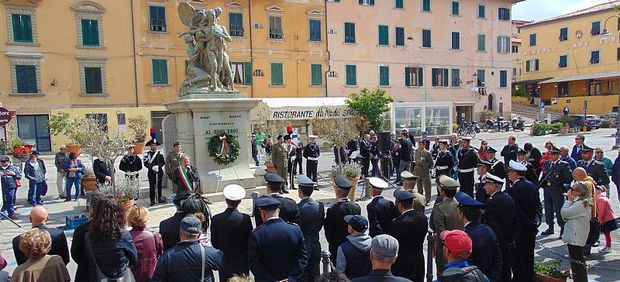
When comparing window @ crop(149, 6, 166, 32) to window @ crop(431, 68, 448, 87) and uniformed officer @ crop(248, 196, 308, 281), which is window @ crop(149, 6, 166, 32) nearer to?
window @ crop(431, 68, 448, 87)

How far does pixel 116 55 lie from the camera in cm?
3156

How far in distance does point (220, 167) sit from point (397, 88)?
29323 millimetres

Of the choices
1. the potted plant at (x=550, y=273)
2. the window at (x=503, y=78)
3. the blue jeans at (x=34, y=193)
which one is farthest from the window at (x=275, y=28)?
the potted plant at (x=550, y=273)

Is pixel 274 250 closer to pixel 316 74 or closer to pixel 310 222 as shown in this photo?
pixel 310 222

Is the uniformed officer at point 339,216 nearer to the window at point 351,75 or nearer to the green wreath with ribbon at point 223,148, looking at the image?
the green wreath with ribbon at point 223,148

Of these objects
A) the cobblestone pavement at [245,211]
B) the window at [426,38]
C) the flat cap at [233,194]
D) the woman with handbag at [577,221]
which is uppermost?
the window at [426,38]

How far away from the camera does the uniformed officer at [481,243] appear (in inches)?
197

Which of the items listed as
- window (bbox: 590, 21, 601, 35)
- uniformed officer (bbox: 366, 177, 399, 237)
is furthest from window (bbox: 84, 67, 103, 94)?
window (bbox: 590, 21, 601, 35)

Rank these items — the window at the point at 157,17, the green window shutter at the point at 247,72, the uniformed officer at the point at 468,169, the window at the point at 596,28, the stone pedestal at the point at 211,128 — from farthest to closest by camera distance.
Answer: the window at the point at 596,28, the green window shutter at the point at 247,72, the window at the point at 157,17, the stone pedestal at the point at 211,128, the uniformed officer at the point at 468,169

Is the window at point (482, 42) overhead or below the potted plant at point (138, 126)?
overhead

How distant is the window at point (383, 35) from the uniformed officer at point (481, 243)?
3526cm

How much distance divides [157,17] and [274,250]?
30698 millimetres

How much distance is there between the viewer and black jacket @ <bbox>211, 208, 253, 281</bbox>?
5426 mm

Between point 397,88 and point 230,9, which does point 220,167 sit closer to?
point 230,9
